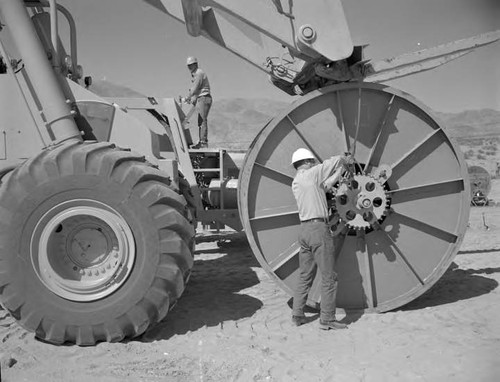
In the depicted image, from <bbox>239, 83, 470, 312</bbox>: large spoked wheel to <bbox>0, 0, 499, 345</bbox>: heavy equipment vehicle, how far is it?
0.02 m

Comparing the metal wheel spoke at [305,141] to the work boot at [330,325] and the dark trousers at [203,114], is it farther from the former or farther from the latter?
the dark trousers at [203,114]

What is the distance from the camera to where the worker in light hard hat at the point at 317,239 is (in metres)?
4.74

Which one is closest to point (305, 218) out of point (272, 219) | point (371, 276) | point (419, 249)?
point (272, 219)

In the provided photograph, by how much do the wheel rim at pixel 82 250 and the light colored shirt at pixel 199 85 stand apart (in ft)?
15.3

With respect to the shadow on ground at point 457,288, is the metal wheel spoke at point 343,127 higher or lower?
higher

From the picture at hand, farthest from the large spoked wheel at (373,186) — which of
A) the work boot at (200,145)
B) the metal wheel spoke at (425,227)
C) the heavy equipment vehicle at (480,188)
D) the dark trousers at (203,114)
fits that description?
the heavy equipment vehicle at (480,188)

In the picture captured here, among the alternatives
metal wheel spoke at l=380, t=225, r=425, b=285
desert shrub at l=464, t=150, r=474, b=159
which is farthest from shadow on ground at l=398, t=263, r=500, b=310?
desert shrub at l=464, t=150, r=474, b=159

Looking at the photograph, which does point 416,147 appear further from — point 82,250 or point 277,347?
point 82,250

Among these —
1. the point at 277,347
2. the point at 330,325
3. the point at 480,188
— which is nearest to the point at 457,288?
the point at 330,325

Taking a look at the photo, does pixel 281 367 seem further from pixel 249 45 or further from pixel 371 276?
pixel 249 45

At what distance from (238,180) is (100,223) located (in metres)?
1.57

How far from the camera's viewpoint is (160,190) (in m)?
4.45

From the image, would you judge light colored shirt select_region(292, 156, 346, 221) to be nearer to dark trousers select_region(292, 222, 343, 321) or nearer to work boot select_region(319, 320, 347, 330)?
dark trousers select_region(292, 222, 343, 321)

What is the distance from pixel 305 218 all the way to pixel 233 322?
1.39 metres
